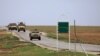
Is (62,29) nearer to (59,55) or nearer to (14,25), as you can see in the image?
(59,55)

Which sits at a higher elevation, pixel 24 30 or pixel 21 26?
pixel 21 26

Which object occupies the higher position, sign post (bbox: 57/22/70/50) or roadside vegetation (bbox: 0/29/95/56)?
sign post (bbox: 57/22/70/50)

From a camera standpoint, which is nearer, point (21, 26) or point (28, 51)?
point (28, 51)

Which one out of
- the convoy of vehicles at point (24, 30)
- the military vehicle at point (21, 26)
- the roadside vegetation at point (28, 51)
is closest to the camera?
the roadside vegetation at point (28, 51)

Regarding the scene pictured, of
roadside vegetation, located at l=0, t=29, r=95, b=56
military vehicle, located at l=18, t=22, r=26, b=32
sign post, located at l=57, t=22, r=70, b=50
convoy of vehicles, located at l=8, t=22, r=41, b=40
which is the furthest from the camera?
military vehicle, located at l=18, t=22, r=26, b=32

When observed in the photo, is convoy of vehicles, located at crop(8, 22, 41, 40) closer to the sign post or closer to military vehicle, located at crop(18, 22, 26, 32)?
military vehicle, located at crop(18, 22, 26, 32)

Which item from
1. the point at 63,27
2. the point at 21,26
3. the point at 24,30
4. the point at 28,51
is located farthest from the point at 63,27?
the point at 24,30

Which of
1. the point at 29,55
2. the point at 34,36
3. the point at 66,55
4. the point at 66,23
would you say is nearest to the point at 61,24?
the point at 66,23

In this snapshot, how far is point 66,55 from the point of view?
31938mm

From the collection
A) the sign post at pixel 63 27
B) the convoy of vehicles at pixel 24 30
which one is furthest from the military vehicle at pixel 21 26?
the sign post at pixel 63 27

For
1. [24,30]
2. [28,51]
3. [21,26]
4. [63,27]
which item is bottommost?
[24,30]

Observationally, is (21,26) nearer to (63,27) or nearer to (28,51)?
(28,51)

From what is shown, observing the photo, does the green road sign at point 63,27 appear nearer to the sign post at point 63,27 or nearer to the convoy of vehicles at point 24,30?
the sign post at point 63,27

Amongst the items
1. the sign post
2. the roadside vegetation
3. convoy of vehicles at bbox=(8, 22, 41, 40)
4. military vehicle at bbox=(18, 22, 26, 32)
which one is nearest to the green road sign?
the sign post
